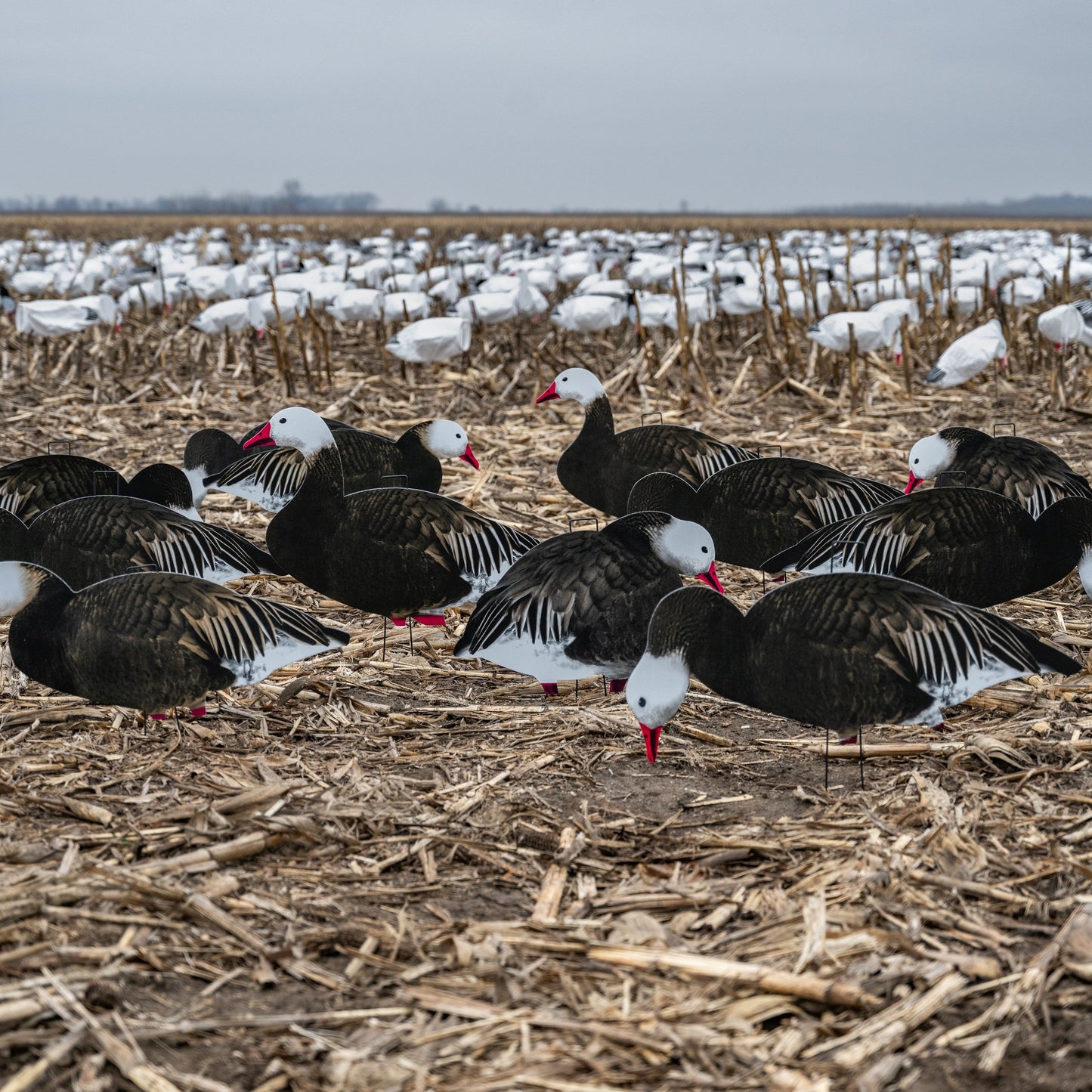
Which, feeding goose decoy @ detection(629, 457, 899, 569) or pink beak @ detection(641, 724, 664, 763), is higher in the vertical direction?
feeding goose decoy @ detection(629, 457, 899, 569)

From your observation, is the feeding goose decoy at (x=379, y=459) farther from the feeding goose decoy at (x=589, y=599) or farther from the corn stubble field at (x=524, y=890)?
the feeding goose decoy at (x=589, y=599)

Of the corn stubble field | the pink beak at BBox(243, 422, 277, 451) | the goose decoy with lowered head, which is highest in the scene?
the pink beak at BBox(243, 422, 277, 451)

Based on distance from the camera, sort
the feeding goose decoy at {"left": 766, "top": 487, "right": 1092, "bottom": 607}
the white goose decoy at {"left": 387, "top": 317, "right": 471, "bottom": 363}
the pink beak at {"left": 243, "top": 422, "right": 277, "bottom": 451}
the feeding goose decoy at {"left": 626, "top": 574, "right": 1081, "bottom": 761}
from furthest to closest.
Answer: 1. the white goose decoy at {"left": 387, "top": 317, "right": 471, "bottom": 363}
2. the pink beak at {"left": 243, "top": 422, "right": 277, "bottom": 451}
3. the feeding goose decoy at {"left": 766, "top": 487, "right": 1092, "bottom": 607}
4. the feeding goose decoy at {"left": 626, "top": 574, "right": 1081, "bottom": 761}

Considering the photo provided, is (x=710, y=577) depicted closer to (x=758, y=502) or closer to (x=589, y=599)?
(x=589, y=599)

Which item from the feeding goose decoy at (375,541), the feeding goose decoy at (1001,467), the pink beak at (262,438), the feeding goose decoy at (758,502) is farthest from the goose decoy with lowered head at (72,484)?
the feeding goose decoy at (1001,467)

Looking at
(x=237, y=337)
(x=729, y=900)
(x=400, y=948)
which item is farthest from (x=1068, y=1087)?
(x=237, y=337)

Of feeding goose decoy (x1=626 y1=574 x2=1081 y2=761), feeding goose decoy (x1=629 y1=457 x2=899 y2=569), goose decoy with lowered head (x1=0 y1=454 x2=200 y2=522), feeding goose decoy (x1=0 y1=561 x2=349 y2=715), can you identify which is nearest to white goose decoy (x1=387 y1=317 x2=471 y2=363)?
goose decoy with lowered head (x1=0 y1=454 x2=200 y2=522)

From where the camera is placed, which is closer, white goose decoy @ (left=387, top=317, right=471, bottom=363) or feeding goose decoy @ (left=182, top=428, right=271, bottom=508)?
feeding goose decoy @ (left=182, top=428, right=271, bottom=508)

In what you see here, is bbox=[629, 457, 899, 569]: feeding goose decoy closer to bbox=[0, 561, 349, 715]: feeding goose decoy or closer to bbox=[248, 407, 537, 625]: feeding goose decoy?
Result: bbox=[248, 407, 537, 625]: feeding goose decoy

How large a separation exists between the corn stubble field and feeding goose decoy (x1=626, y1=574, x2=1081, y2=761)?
0.34 m

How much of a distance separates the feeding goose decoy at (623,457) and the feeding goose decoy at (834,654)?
9.32 feet

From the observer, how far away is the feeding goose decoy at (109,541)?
5.29 m

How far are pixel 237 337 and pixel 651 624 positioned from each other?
44.8 ft

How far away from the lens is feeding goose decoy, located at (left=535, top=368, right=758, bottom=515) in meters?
7.00
